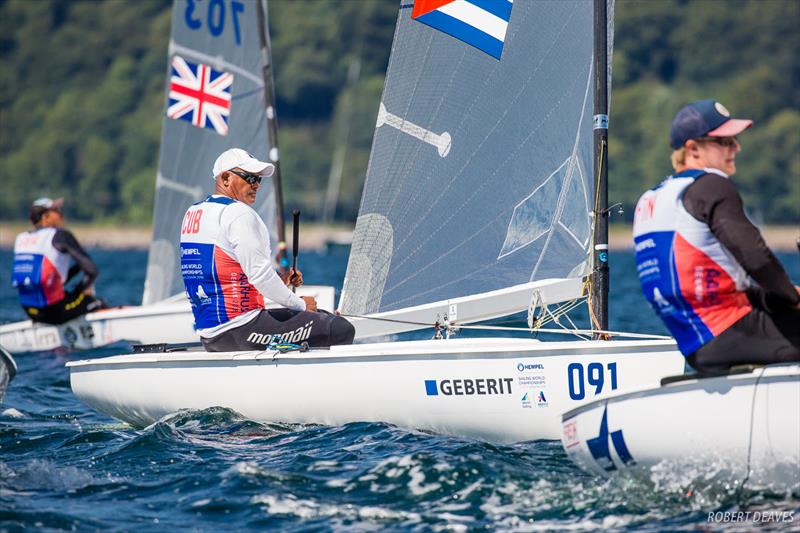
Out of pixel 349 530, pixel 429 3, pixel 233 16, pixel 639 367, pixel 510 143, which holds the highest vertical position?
pixel 233 16

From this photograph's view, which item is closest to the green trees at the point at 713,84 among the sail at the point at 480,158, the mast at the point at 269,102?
the mast at the point at 269,102

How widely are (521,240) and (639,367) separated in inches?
51.1

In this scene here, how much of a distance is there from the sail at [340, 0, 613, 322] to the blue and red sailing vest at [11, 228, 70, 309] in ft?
13.0

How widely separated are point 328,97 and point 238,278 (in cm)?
7722

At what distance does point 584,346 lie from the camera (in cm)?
521

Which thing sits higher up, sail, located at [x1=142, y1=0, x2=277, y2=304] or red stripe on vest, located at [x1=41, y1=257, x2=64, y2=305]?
sail, located at [x1=142, y1=0, x2=277, y2=304]

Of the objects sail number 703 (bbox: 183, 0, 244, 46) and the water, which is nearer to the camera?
the water

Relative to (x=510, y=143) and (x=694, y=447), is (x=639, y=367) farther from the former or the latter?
(x=510, y=143)

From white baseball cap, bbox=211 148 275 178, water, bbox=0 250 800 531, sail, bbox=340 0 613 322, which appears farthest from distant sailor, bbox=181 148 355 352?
sail, bbox=340 0 613 322

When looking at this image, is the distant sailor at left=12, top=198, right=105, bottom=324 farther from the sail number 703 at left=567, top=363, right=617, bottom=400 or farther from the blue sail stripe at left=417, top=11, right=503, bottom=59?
the sail number 703 at left=567, top=363, right=617, bottom=400

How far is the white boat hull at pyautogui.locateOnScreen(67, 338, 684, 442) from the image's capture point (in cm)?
524

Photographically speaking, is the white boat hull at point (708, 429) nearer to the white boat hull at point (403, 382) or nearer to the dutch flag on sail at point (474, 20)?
the white boat hull at point (403, 382)

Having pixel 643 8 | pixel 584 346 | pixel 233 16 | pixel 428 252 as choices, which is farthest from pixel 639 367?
pixel 643 8

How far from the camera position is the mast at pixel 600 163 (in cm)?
604
